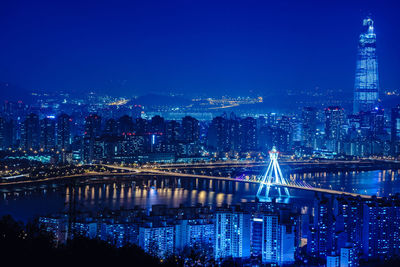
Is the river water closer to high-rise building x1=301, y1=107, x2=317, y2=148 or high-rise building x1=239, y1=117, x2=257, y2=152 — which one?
high-rise building x1=239, y1=117, x2=257, y2=152

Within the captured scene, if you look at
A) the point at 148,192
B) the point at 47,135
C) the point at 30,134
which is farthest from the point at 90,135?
the point at 148,192

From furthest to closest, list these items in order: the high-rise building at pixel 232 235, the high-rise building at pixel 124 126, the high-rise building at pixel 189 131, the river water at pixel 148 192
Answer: the high-rise building at pixel 189 131 → the high-rise building at pixel 124 126 → the river water at pixel 148 192 → the high-rise building at pixel 232 235

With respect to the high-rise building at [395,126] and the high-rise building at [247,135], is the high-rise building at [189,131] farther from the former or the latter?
the high-rise building at [395,126]

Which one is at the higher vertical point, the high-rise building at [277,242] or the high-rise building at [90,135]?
the high-rise building at [90,135]

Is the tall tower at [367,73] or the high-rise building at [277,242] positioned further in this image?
the tall tower at [367,73]

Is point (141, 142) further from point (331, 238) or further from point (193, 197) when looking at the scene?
point (331, 238)

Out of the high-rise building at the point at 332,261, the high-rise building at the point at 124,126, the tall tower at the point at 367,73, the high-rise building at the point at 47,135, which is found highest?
the tall tower at the point at 367,73

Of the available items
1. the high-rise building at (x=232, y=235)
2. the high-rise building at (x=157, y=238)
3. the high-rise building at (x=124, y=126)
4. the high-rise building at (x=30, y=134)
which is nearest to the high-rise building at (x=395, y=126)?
the high-rise building at (x=124, y=126)

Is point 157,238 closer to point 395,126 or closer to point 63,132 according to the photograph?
point 63,132

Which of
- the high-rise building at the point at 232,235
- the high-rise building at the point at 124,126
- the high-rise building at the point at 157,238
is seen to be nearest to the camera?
the high-rise building at the point at 157,238
